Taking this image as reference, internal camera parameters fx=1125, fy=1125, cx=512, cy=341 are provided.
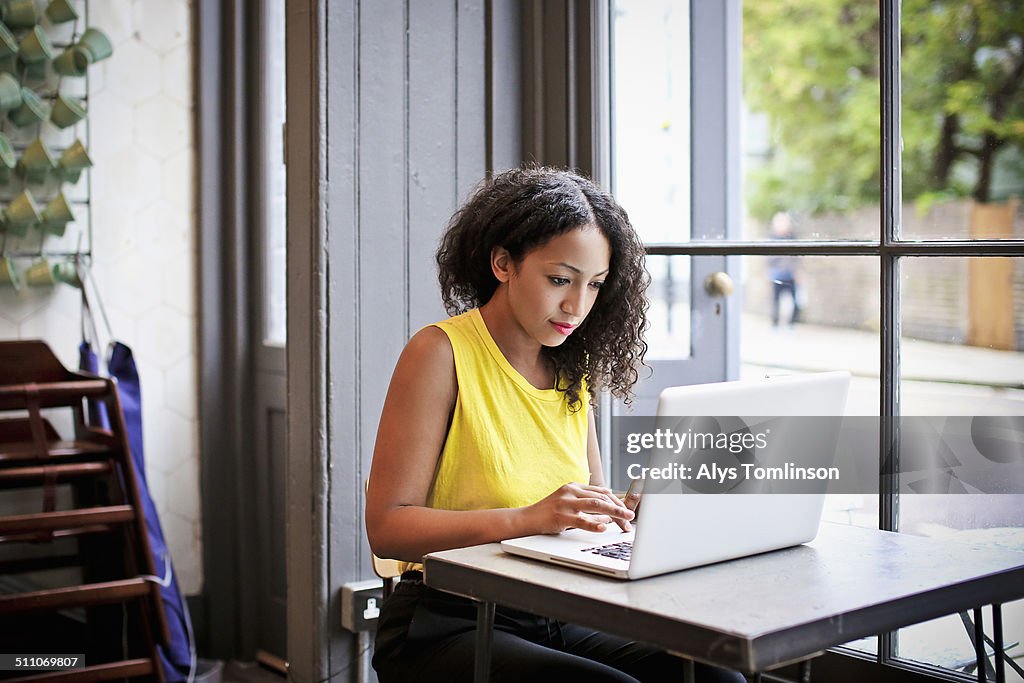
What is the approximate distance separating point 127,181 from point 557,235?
6.19 feet

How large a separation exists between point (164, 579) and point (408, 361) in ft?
4.82

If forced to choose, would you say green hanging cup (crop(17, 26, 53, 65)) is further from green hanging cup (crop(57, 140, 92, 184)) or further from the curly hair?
the curly hair

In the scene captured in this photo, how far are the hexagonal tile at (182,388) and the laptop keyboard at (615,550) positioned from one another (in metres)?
2.12

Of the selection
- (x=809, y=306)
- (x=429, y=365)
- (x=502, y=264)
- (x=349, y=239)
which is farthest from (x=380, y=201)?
(x=809, y=306)

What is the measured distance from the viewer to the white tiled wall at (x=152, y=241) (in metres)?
3.17

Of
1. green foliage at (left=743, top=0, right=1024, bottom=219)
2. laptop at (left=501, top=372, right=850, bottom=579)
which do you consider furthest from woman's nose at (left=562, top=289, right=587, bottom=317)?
green foliage at (left=743, top=0, right=1024, bottom=219)

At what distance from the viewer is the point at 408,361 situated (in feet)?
5.60

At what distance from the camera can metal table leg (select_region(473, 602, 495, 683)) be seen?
4.61ft

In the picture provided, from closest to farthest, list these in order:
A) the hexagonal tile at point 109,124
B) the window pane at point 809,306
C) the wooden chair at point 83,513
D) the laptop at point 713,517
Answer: the laptop at point 713,517 → the wooden chair at point 83,513 → the hexagonal tile at point 109,124 → the window pane at point 809,306

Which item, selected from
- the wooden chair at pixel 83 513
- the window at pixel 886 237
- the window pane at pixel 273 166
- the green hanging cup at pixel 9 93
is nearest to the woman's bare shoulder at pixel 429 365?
the window at pixel 886 237

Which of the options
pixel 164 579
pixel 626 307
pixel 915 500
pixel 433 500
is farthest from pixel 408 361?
pixel 164 579

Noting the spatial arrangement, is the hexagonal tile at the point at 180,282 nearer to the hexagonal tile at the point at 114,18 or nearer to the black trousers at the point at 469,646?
the hexagonal tile at the point at 114,18

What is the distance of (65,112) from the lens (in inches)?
120

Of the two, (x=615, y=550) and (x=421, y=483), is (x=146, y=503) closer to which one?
(x=421, y=483)
